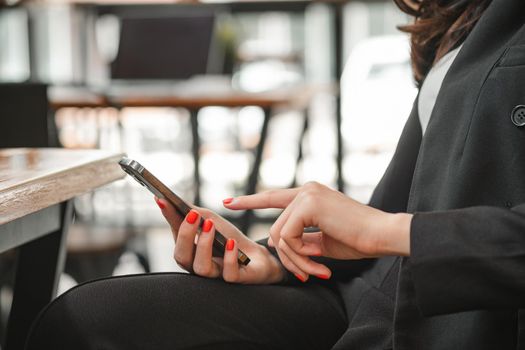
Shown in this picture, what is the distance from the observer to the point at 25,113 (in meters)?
1.64

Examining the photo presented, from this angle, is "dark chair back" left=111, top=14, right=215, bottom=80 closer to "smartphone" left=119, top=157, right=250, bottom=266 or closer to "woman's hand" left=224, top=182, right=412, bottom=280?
"smartphone" left=119, top=157, right=250, bottom=266

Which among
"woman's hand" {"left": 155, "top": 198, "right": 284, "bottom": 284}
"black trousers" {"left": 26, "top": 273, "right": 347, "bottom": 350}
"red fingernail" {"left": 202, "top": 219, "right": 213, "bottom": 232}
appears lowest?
"black trousers" {"left": 26, "top": 273, "right": 347, "bottom": 350}

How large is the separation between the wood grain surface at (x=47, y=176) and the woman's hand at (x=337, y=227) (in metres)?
0.26

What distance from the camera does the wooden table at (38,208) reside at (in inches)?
31.1

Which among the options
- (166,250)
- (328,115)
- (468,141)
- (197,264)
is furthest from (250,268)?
(328,115)

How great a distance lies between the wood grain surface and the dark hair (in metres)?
0.48

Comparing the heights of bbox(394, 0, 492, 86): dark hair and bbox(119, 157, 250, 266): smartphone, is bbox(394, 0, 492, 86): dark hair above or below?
above

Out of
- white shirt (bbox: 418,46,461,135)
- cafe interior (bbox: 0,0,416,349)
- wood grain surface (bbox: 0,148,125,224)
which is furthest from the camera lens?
cafe interior (bbox: 0,0,416,349)

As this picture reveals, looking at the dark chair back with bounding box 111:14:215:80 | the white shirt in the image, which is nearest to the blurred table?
the dark chair back with bounding box 111:14:215:80

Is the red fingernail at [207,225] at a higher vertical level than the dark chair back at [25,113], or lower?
lower

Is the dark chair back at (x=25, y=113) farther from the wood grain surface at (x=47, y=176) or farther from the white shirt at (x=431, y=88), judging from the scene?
the white shirt at (x=431, y=88)

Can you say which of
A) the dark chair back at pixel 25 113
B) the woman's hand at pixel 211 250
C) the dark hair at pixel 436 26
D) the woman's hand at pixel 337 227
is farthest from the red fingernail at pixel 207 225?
the dark chair back at pixel 25 113

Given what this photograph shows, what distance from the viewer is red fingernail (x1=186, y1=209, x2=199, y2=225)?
2.82 feet

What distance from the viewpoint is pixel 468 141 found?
2.47 ft
